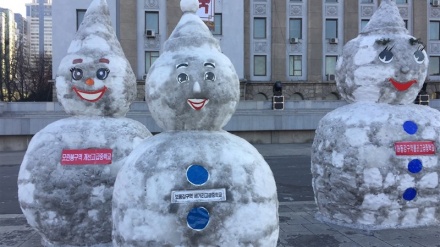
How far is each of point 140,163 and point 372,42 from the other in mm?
4702

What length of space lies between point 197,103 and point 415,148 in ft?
13.5

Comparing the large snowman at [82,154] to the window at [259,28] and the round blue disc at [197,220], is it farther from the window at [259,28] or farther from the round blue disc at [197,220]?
the window at [259,28]

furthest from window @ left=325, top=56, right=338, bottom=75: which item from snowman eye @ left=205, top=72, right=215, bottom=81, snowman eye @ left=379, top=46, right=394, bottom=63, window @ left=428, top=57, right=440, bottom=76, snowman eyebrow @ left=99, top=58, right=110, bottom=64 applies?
snowman eye @ left=205, top=72, right=215, bottom=81

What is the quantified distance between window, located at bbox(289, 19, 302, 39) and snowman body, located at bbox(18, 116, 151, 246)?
2734cm

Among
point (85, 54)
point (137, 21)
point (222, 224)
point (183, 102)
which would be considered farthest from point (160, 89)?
point (137, 21)

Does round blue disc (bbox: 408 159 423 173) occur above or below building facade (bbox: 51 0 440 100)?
below

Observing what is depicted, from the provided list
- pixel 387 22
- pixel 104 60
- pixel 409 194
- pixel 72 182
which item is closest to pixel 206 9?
pixel 387 22

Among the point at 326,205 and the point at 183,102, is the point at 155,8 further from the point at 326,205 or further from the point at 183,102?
the point at 183,102

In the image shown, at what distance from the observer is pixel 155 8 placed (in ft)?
93.0

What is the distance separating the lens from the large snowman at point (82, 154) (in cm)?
536

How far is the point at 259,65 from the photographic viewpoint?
3122 cm

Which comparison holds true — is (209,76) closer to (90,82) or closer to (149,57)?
(90,82)

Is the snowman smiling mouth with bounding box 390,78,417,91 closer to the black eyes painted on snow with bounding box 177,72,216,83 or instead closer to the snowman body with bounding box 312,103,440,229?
the snowman body with bounding box 312,103,440,229

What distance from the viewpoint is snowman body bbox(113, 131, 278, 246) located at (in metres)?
3.69
